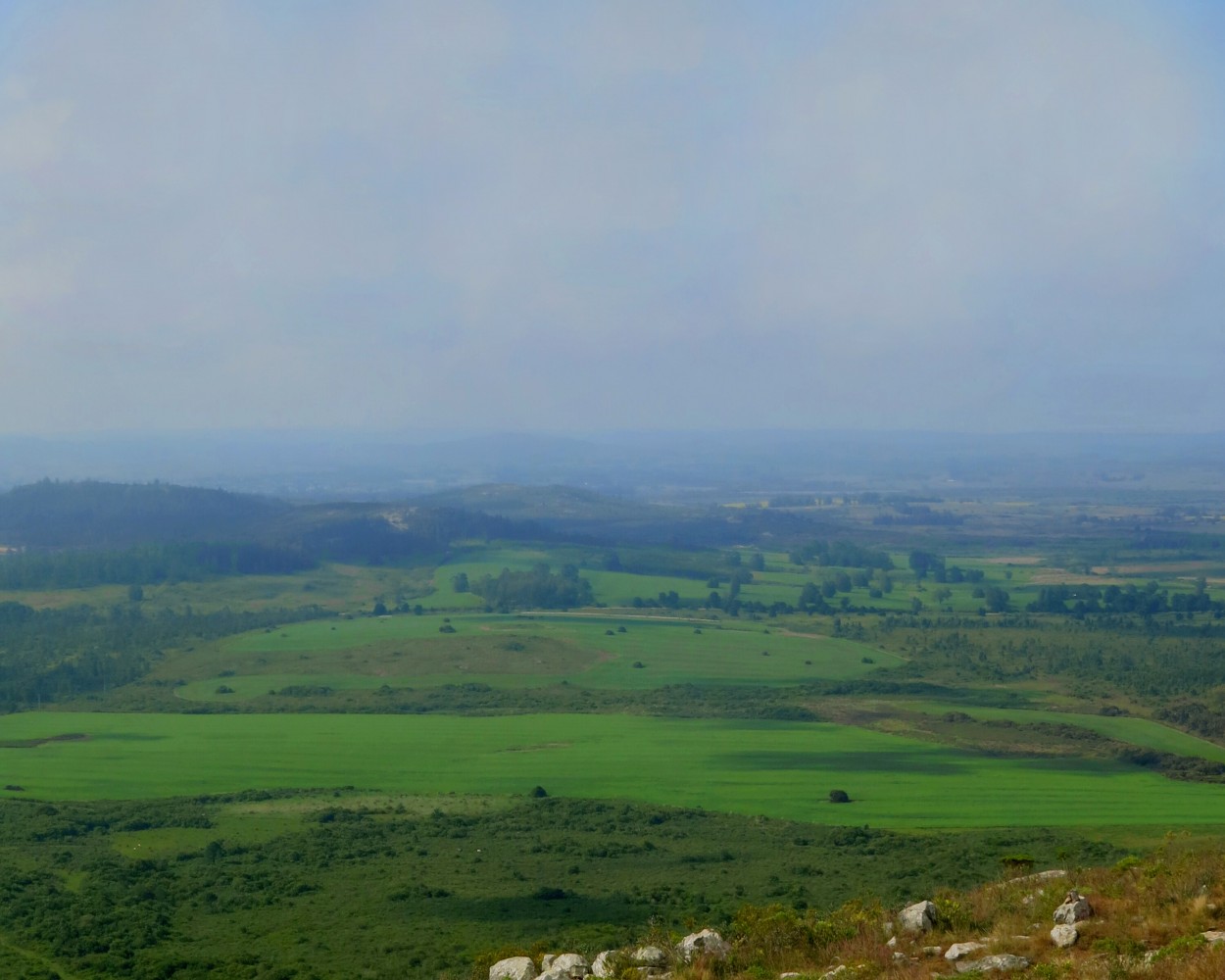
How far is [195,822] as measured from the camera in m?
46.7

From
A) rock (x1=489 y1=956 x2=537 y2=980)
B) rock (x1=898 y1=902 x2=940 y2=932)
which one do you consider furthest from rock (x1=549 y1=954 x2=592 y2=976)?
rock (x1=898 y1=902 x2=940 y2=932)

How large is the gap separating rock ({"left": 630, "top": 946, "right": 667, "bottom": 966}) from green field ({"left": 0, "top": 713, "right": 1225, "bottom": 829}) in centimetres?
2690

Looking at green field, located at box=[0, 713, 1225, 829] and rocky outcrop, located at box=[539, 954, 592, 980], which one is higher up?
rocky outcrop, located at box=[539, 954, 592, 980]

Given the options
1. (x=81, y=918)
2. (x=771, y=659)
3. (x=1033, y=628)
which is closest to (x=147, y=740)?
(x=81, y=918)

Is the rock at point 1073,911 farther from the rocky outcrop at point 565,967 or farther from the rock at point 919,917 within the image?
the rocky outcrop at point 565,967

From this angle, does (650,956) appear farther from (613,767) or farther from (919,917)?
(613,767)

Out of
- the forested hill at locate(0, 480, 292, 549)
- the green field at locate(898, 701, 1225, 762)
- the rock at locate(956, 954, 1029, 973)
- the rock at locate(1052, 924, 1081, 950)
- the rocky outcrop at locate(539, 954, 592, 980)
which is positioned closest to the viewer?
the rock at locate(956, 954, 1029, 973)

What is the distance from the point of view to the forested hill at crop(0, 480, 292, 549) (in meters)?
162

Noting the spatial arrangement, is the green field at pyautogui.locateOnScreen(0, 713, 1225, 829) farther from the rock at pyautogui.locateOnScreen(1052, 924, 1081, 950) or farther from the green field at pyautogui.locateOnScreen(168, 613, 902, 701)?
the rock at pyautogui.locateOnScreen(1052, 924, 1081, 950)

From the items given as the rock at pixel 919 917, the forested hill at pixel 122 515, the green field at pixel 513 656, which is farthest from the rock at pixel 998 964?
the forested hill at pixel 122 515

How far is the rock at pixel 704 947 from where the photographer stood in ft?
66.4

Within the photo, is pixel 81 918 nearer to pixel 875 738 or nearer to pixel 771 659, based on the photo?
pixel 875 738

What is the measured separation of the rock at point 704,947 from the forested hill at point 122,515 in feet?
462

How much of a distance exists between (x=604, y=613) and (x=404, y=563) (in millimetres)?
39966
